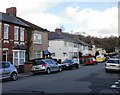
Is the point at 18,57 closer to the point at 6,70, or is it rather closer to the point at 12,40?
the point at 12,40

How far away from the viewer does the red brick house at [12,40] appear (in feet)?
108

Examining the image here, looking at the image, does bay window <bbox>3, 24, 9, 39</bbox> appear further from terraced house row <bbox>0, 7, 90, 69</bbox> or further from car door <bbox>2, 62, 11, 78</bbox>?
car door <bbox>2, 62, 11, 78</bbox>

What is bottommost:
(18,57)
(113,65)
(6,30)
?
(113,65)

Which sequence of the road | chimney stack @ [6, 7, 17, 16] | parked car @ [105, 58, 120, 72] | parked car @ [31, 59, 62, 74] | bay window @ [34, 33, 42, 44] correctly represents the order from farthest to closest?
1. bay window @ [34, 33, 42, 44]
2. chimney stack @ [6, 7, 17, 16]
3. parked car @ [105, 58, 120, 72]
4. parked car @ [31, 59, 62, 74]
5. the road

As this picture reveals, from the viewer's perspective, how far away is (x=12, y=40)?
35031mm

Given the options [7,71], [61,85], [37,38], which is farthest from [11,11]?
[61,85]

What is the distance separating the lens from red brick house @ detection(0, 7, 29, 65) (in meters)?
33.0

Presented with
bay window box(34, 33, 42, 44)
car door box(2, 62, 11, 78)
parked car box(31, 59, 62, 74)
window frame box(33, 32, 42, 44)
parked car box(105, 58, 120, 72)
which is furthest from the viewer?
bay window box(34, 33, 42, 44)

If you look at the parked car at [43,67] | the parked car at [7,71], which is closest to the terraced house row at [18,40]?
the parked car at [43,67]

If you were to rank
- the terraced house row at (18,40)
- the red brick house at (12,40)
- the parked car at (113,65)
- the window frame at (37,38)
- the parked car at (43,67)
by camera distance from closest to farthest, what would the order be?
the parked car at (43,67), the parked car at (113,65), the red brick house at (12,40), the terraced house row at (18,40), the window frame at (37,38)

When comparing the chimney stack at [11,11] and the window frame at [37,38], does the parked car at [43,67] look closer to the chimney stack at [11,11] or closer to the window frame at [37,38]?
the window frame at [37,38]

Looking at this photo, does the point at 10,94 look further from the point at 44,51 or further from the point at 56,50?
the point at 56,50

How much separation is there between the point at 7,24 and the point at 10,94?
21644mm

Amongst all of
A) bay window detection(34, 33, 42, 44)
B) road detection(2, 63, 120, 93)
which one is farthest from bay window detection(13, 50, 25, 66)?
road detection(2, 63, 120, 93)
